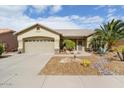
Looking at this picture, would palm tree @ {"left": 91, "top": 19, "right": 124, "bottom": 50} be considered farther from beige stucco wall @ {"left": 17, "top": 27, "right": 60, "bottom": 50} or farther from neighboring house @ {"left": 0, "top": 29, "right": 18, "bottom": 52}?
neighboring house @ {"left": 0, "top": 29, "right": 18, "bottom": 52}

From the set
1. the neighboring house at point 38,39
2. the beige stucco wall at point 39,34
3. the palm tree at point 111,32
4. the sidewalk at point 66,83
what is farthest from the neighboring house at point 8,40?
the sidewalk at point 66,83

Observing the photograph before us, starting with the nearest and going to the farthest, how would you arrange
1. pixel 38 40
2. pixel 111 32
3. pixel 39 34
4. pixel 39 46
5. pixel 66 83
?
pixel 66 83 → pixel 111 32 → pixel 39 34 → pixel 39 46 → pixel 38 40

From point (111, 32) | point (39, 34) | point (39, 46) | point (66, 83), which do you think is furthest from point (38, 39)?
point (66, 83)

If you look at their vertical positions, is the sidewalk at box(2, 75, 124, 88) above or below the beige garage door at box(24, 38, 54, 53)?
below

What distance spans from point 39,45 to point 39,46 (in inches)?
6.1

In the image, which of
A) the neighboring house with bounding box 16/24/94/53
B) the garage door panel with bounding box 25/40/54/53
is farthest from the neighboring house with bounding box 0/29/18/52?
the garage door panel with bounding box 25/40/54/53

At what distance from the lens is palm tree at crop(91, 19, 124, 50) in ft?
96.2

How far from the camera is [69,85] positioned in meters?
8.74

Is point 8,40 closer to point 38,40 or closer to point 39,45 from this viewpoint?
point 38,40

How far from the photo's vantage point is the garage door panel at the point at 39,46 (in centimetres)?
3130

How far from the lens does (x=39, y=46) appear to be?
3133cm

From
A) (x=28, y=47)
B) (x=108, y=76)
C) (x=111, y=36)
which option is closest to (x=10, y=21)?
(x=28, y=47)
